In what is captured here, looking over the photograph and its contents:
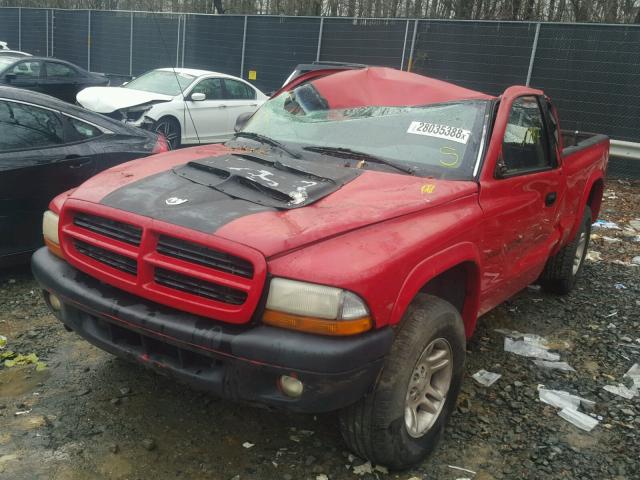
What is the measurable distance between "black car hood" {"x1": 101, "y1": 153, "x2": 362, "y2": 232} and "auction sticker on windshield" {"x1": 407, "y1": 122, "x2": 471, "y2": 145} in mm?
509

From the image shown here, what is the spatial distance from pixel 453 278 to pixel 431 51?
33.9ft

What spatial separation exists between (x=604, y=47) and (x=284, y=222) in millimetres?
10183

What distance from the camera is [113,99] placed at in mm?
9805

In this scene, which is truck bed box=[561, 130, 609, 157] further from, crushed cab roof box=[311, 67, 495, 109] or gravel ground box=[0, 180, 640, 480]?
gravel ground box=[0, 180, 640, 480]

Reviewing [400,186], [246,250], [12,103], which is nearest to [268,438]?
[246,250]

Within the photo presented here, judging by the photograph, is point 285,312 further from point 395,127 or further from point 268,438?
point 395,127

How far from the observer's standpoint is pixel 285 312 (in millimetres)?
2281

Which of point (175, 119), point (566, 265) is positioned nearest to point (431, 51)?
point (175, 119)

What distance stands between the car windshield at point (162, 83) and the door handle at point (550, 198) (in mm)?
7836

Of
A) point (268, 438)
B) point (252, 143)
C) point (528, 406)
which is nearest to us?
point (268, 438)

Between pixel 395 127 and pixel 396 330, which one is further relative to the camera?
pixel 395 127

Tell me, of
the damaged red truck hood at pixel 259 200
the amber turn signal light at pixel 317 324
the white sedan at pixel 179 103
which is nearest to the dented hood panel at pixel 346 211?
the damaged red truck hood at pixel 259 200

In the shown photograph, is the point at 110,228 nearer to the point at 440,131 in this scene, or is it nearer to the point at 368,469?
the point at 368,469

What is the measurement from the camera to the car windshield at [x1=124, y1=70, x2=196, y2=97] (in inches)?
418
